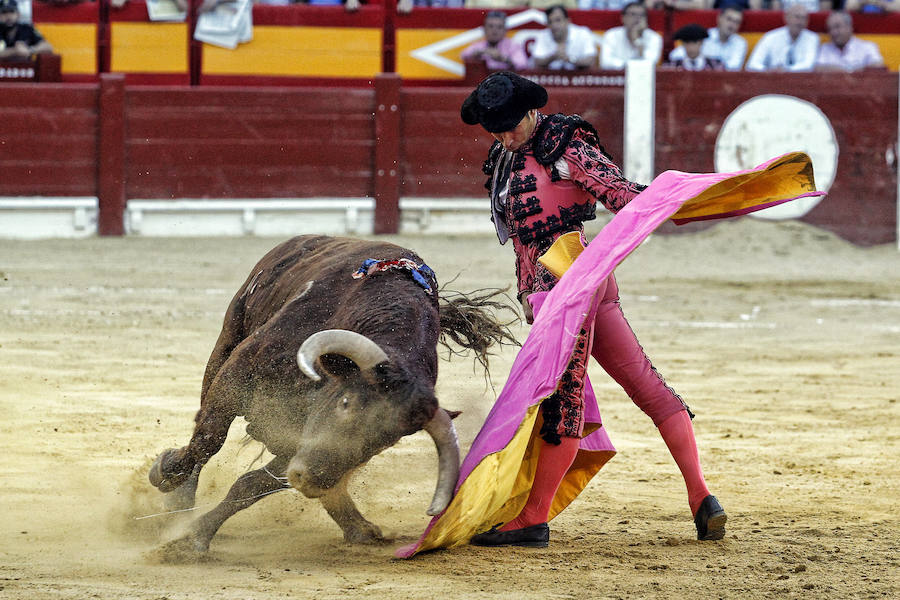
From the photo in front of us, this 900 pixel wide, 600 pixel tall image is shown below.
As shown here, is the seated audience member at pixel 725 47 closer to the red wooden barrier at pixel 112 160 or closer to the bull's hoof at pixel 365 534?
the red wooden barrier at pixel 112 160

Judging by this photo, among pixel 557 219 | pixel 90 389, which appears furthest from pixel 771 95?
pixel 557 219

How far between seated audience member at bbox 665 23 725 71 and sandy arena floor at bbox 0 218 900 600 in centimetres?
239

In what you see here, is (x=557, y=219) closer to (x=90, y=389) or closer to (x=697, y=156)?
(x=90, y=389)

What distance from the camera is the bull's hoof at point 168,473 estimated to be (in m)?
3.08

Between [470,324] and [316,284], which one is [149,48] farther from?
[316,284]

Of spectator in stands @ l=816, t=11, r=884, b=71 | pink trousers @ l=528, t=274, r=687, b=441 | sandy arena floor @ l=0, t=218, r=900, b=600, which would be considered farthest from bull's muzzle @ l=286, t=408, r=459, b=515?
spectator in stands @ l=816, t=11, r=884, b=71

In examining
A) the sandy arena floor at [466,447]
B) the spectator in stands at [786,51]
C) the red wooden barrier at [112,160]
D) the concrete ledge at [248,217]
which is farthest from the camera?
the spectator in stands at [786,51]

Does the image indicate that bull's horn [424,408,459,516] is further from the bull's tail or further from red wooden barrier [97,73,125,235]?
red wooden barrier [97,73,125,235]

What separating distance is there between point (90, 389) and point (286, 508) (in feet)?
5.34

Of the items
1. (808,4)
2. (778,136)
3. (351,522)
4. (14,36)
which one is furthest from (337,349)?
(808,4)

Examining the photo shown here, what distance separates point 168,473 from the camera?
3098 millimetres

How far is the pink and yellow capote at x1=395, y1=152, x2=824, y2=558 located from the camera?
281 cm

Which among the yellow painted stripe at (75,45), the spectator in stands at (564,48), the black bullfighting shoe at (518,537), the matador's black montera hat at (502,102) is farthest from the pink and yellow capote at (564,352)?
the yellow painted stripe at (75,45)

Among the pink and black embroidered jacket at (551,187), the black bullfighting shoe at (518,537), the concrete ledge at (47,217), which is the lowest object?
the concrete ledge at (47,217)
